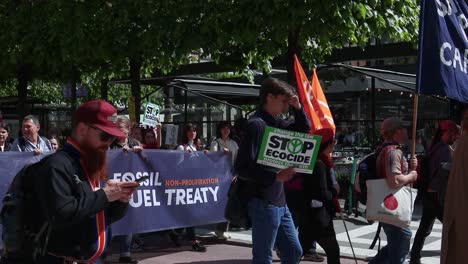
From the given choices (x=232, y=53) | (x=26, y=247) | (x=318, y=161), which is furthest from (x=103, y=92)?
(x=26, y=247)

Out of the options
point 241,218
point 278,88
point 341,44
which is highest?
point 341,44

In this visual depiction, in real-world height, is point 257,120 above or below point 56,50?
below

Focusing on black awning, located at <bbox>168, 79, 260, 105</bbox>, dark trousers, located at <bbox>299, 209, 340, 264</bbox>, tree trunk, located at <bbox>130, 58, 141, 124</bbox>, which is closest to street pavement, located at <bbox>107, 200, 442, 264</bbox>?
dark trousers, located at <bbox>299, 209, 340, 264</bbox>

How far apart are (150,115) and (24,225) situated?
8708mm

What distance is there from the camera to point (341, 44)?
1140 cm

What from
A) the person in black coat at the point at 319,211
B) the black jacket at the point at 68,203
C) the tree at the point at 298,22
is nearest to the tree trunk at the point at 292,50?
the tree at the point at 298,22

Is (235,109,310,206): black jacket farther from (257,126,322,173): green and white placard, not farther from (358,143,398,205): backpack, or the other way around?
(358,143,398,205): backpack

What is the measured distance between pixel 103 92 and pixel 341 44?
7780 millimetres

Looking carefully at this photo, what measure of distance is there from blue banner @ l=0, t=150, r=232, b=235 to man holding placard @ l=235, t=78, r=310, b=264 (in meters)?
3.10

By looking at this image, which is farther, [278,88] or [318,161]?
[318,161]

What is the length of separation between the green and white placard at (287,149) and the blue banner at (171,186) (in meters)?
3.11

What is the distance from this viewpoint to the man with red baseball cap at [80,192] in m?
2.91

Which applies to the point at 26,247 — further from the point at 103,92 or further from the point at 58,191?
the point at 103,92

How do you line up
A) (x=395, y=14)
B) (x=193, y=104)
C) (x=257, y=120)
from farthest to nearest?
(x=193, y=104), (x=395, y=14), (x=257, y=120)
